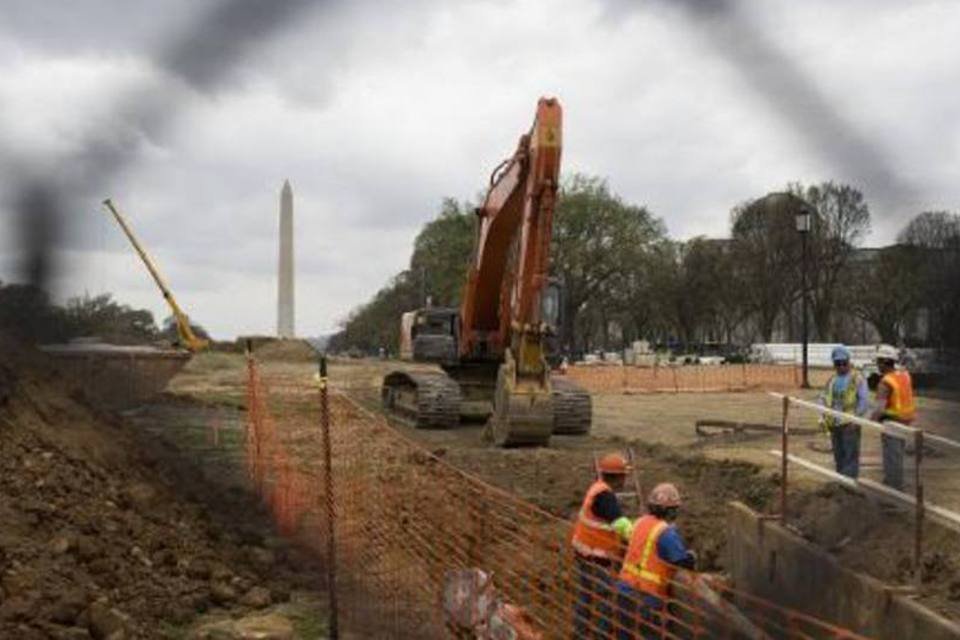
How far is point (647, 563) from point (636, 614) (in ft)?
0.93

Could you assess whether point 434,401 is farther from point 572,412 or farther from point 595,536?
point 595,536

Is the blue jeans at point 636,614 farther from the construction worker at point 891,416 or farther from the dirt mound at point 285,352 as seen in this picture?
the dirt mound at point 285,352

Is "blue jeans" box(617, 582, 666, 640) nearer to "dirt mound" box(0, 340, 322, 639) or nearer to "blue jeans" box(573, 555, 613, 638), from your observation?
"blue jeans" box(573, 555, 613, 638)

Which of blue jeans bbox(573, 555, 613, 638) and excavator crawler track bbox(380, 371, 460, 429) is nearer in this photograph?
blue jeans bbox(573, 555, 613, 638)

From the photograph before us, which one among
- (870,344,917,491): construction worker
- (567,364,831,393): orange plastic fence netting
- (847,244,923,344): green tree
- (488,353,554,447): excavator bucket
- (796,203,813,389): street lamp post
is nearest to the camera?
(847,244,923,344): green tree

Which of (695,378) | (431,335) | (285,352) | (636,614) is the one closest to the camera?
(636,614)

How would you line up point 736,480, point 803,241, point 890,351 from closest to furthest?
point 803,241, point 890,351, point 736,480

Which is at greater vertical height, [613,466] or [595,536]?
[613,466]

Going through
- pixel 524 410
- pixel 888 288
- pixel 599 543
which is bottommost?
pixel 599 543

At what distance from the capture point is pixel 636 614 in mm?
6254

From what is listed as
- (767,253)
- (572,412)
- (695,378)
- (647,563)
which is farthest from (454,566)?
(695,378)

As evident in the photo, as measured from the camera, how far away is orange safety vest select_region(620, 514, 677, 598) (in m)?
6.31

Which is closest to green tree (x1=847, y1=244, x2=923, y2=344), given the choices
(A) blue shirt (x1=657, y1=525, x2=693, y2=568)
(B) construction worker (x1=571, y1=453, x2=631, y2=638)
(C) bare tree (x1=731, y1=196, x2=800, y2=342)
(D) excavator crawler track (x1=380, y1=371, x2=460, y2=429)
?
(C) bare tree (x1=731, y1=196, x2=800, y2=342)

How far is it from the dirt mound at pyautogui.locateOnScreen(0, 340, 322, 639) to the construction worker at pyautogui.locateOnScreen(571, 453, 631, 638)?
291 centimetres
